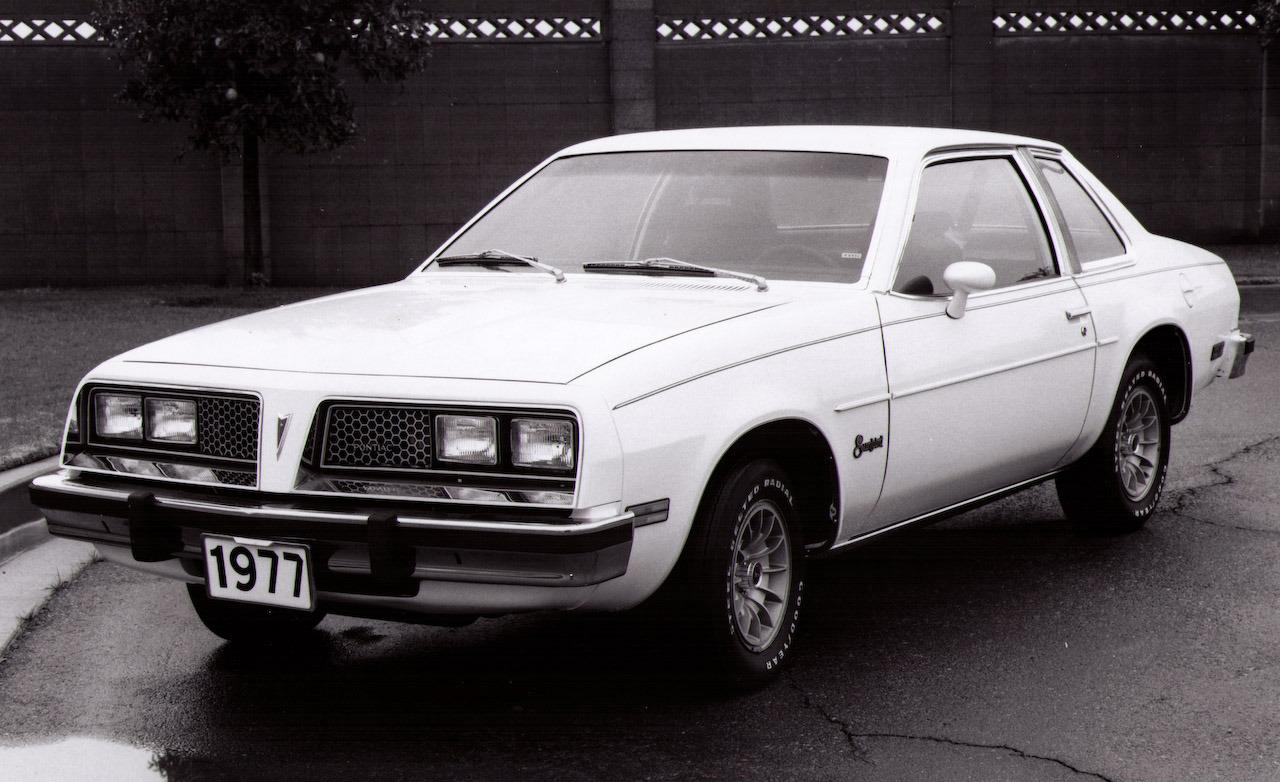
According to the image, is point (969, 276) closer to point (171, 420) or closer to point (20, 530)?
point (171, 420)

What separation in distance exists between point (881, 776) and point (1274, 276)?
566 inches

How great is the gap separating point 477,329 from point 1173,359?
326 centimetres

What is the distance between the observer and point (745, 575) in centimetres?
425

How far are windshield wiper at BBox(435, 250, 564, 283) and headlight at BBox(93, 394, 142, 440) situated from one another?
1343 millimetres

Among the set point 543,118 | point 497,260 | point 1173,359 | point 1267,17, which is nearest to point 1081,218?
point 1173,359

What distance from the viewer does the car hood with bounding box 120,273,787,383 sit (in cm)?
386

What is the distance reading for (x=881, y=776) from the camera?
12.0 feet

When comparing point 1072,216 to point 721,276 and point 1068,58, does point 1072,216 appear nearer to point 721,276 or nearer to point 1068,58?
point 721,276

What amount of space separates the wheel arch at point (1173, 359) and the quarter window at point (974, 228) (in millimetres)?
806

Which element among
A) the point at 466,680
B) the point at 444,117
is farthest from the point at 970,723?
the point at 444,117

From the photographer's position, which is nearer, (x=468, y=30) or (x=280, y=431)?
(x=280, y=431)

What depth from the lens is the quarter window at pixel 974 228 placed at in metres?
4.95

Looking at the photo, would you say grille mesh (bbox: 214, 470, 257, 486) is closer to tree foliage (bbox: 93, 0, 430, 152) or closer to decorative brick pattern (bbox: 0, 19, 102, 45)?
tree foliage (bbox: 93, 0, 430, 152)

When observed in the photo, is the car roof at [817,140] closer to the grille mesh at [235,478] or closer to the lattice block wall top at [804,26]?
the grille mesh at [235,478]
